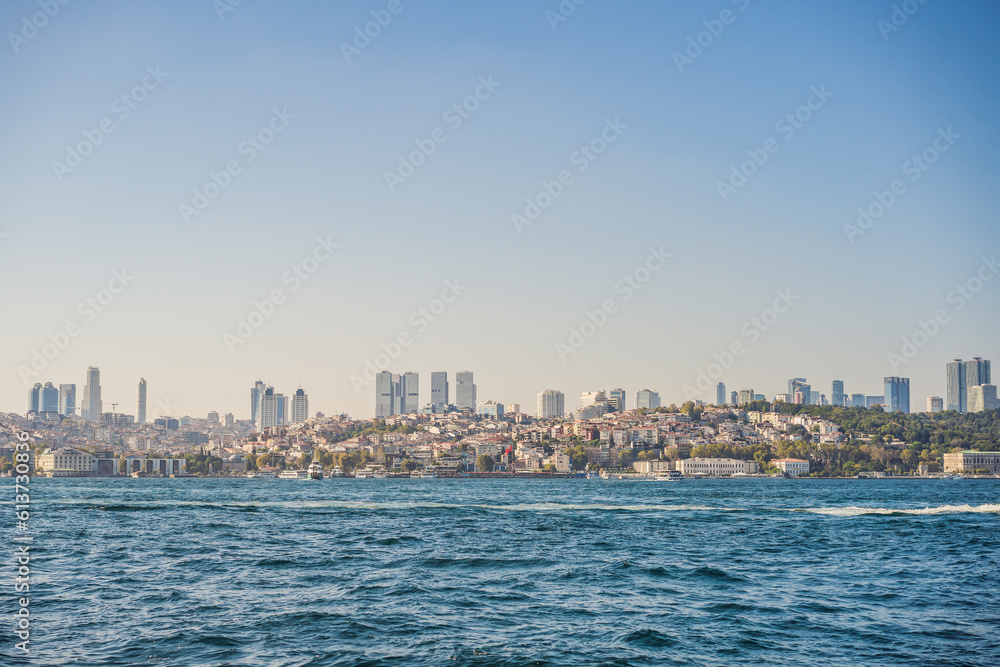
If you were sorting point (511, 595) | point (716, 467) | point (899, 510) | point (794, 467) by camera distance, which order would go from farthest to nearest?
point (716, 467) < point (794, 467) < point (899, 510) < point (511, 595)

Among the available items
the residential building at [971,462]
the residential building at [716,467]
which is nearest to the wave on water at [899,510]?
the residential building at [716,467]

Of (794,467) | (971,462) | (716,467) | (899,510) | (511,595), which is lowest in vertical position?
(716,467)

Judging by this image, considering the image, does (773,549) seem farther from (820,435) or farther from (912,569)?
(820,435)

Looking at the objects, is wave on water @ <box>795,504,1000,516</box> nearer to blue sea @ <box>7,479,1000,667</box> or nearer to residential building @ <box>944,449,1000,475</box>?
blue sea @ <box>7,479,1000,667</box>

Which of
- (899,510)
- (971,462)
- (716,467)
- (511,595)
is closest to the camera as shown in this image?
(511,595)

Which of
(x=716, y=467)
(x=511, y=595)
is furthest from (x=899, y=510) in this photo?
(x=716, y=467)

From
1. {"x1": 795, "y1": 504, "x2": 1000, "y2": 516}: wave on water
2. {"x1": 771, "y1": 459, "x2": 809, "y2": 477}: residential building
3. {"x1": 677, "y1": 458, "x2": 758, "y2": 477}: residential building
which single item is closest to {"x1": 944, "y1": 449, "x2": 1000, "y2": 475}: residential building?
{"x1": 771, "y1": 459, "x2": 809, "y2": 477}: residential building

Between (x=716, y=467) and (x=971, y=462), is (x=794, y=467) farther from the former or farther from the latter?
(x=971, y=462)
